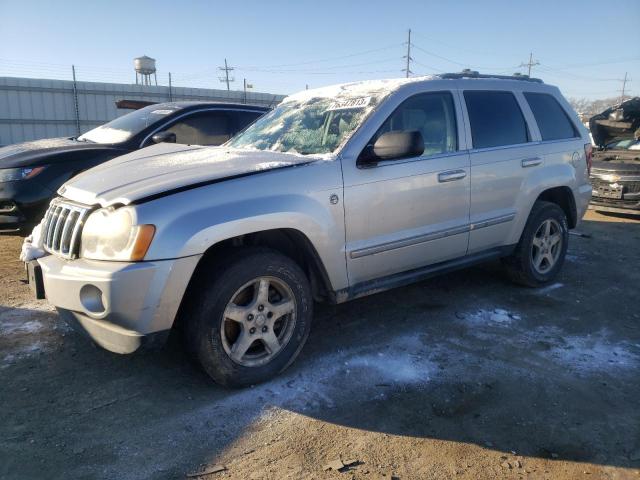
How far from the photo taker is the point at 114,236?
2.75 metres

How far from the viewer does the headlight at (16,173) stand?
5.25 meters

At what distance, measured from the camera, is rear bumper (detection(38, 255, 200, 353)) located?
2664mm

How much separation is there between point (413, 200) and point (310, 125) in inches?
39.4

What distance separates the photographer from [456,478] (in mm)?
2414

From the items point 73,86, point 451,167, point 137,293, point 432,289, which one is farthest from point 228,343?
point 73,86

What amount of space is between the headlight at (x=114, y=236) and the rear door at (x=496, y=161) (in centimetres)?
271

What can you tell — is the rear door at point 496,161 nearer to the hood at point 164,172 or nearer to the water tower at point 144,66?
the hood at point 164,172

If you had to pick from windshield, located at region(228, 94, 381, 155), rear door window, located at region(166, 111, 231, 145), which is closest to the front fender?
windshield, located at region(228, 94, 381, 155)

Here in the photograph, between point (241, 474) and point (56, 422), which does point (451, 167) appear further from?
point (56, 422)

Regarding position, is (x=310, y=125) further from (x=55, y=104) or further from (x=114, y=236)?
(x=55, y=104)

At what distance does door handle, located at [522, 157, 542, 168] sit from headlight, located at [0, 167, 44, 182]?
4.85 meters

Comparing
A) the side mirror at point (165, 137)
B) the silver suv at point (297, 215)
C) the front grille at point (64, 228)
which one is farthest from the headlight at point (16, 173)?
the front grille at point (64, 228)

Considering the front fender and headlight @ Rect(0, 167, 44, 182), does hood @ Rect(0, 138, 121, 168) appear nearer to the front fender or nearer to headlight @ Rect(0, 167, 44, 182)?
headlight @ Rect(0, 167, 44, 182)

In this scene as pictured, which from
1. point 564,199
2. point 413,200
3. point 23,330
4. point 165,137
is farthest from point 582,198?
point 23,330
